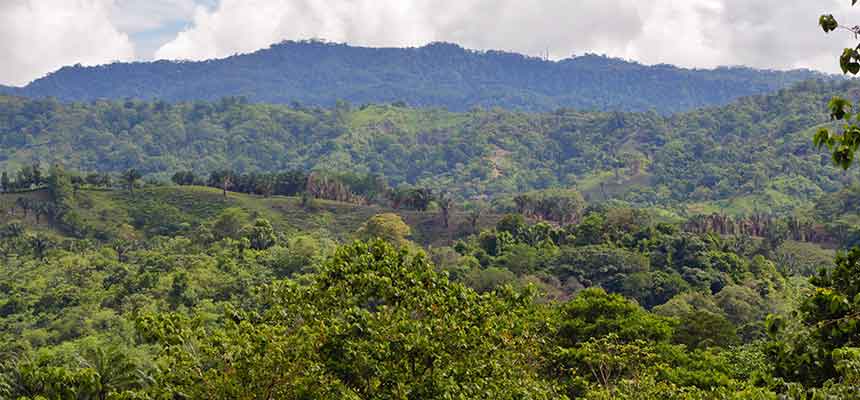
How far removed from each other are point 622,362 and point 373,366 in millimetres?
13179

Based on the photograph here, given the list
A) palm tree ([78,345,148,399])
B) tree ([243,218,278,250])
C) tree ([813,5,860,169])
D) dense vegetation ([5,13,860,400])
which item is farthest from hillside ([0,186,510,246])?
tree ([813,5,860,169])

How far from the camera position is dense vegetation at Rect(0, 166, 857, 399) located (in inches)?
754

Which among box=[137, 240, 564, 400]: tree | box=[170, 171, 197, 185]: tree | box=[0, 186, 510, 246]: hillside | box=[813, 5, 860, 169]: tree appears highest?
box=[813, 5, 860, 169]: tree

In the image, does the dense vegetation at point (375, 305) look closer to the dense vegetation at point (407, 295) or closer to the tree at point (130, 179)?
the dense vegetation at point (407, 295)

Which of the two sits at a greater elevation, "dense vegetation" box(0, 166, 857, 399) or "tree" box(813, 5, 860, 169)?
"tree" box(813, 5, 860, 169)

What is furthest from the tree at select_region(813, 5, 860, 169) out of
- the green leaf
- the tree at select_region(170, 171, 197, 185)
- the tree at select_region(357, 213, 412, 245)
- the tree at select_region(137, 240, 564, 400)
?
the tree at select_region(170, 171, 197, 185)

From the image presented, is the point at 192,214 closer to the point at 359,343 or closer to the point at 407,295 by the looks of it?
the point at 407,295

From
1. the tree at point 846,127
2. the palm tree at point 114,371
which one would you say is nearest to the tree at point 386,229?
the palm tree at point 114,371

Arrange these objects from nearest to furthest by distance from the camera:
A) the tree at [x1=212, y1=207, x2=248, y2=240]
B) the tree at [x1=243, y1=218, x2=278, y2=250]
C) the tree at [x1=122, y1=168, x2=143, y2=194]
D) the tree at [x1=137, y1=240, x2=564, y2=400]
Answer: the tree at [x1=137, y1=240, x2=564, y2=400] → the tree at [x1=243, y1=218, x2=278, y2=250] → the tree at [x1=212, y1=207, x2=248, y2=240] → the tree at [x1=122, y1=168, x2=143, y2=194]

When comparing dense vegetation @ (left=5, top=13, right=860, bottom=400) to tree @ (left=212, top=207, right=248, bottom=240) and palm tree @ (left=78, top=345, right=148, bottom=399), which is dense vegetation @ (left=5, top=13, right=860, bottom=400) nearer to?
palm tree @ (left=78, top=345, right=148, bottom=399)

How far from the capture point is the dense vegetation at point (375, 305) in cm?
1916

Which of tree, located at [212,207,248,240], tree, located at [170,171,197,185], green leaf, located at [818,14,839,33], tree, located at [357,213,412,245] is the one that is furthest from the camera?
tree, located at [170,171,197,185]

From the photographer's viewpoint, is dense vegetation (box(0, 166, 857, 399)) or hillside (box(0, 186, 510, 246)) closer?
dense vegetation (box(0, 166, 857, 399))

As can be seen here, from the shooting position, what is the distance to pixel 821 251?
107 m
